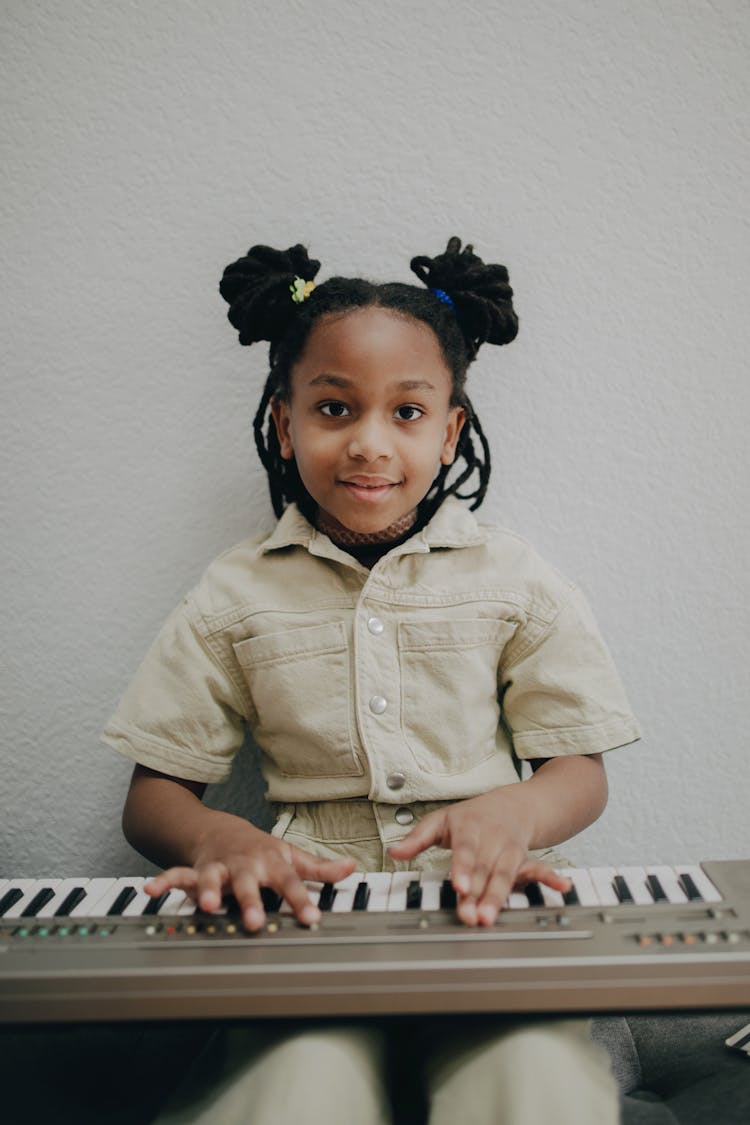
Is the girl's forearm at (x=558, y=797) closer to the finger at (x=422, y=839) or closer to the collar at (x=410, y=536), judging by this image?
the finger at (x=422, y=839)

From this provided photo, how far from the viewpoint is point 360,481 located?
35.8 inches

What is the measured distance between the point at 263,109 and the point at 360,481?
53cm

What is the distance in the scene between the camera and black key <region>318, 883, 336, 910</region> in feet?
2.35

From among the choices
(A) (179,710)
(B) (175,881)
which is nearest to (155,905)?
(B) (175,881)

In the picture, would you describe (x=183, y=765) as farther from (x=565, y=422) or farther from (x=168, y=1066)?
(x=565, y=422)

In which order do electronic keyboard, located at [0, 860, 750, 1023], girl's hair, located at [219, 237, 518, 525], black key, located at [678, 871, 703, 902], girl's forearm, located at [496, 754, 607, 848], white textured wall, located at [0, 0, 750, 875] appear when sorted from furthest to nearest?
1. white textured wall, located at [0, 0, 750, 875]
2. girl's hair, located at [219, 237, 518, 525]
3. girl's forearm, located at [496, 754, 607, 848]
4. black key, located at [678, 871, 703, 902]
5. electronic keyboard, located at [0, 860, 750, 1023]

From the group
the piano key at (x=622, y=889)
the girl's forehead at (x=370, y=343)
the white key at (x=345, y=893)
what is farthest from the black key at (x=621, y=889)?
the girl's forehead at (x=370, y=343)

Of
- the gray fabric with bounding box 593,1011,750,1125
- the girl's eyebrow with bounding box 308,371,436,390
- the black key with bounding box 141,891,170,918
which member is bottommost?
the gray fabric with bounding box 593,1011,750,1125

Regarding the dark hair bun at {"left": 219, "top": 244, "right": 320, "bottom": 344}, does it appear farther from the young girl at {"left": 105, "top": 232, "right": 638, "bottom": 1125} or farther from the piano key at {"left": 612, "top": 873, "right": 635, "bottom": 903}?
the piano key at {"left": 612, "top": 873, "right": 635, "bottom": 903}

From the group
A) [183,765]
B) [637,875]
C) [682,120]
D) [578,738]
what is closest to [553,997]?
[637,875]

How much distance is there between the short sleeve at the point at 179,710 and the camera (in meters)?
0.94

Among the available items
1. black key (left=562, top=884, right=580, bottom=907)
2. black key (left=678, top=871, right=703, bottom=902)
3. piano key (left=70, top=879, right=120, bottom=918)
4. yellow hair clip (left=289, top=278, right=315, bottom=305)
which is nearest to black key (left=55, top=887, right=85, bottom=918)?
piano key (left=70, top=879, right=120, bottom=918)

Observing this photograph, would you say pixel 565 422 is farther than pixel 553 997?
Yes

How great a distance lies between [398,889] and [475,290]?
650 millimetres
